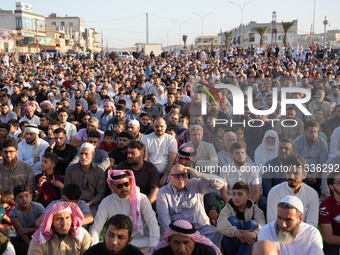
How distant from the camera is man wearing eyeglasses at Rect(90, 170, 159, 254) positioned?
418 centimetres

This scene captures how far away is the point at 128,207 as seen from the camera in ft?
14.0

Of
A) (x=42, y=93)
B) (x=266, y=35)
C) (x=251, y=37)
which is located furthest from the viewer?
(x=266, y=35)

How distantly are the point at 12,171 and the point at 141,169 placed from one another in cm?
169

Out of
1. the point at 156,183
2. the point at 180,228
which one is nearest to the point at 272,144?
the point at 156,183

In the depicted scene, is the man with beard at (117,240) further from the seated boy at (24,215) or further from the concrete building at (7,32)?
the concrete building at (7,32)

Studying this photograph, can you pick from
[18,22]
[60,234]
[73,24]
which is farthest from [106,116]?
[73,24]

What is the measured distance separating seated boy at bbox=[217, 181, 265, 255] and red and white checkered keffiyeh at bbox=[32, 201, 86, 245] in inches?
55.8

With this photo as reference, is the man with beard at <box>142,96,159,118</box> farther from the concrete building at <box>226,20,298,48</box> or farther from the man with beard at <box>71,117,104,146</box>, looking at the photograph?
the concrete building at <box>226,20,298,48</box>

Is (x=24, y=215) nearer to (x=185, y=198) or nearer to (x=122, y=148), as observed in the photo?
(x=185, y=198)

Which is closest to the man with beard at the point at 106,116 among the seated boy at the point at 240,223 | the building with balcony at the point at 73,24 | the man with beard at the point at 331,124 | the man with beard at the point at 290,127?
the man with beard at the point at 290,127

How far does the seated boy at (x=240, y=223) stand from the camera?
3906 millimetres

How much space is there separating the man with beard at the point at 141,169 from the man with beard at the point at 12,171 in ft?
3.98

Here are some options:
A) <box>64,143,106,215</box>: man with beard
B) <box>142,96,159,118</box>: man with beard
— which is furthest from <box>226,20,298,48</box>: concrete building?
<box>64,143,106,215</box>: man with beard

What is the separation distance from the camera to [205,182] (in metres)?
4.52
